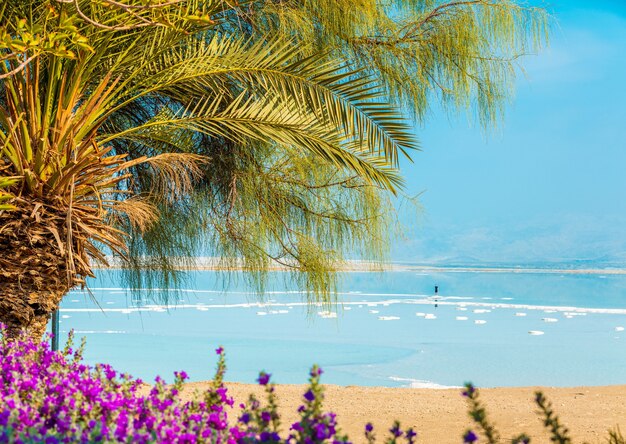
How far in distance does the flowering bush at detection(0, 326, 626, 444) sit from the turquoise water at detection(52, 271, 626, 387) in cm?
521

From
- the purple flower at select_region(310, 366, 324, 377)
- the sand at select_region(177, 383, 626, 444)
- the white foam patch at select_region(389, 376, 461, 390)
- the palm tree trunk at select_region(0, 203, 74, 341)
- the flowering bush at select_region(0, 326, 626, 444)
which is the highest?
the palm tree trunk at select_region(0, 203, 74, 341)

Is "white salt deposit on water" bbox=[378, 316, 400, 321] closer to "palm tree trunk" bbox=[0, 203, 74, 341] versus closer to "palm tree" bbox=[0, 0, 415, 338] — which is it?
"palm tree" bbox=[0, 0, 415, 338]

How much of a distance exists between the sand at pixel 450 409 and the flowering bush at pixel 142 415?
2.90 metres

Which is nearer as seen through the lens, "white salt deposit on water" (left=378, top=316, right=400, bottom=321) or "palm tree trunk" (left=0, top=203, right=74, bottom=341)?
"palm tree trunk" (left=0, top=203, right=74, bottom=341)

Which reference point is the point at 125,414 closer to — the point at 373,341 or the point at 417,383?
the point at 417,383

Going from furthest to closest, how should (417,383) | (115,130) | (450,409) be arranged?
(417,383)
(115,130)
(450,409)

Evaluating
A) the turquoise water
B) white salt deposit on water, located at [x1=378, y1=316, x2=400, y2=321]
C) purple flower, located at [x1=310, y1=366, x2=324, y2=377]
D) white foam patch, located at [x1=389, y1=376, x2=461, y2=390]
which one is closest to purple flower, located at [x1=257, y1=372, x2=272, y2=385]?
purple flower, located at [x1=310, y1=366, x2=324, y2=377]

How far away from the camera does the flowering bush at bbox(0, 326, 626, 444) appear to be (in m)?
2.34

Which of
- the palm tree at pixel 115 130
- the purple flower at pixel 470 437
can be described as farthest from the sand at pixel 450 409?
the purple flower at pixel 470 437

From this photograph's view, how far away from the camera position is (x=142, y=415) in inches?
122

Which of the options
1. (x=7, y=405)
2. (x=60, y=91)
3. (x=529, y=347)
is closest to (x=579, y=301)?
(x=529, y=347)

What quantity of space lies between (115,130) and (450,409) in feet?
16.2

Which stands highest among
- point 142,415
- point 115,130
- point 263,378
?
point 115,130

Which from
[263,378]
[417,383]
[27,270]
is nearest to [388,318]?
[417,383]
